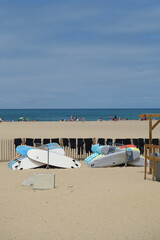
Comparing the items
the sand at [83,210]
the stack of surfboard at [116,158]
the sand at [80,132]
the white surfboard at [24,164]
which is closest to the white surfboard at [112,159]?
the stack of surfboard at [116,158]

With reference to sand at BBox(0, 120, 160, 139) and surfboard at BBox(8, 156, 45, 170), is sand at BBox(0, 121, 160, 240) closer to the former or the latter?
surfboard at BBox(8, 156, 45, 170)

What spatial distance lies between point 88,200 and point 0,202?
244 centimetres

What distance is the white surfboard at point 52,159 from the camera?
629 inches

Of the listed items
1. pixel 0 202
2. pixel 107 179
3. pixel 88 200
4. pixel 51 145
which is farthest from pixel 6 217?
pixel 51 145

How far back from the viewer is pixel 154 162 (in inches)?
480

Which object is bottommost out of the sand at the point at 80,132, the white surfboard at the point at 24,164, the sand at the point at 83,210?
the sand at the point at 83,210

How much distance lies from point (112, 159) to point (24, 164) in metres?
4.05

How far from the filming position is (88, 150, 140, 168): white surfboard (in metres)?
16.3

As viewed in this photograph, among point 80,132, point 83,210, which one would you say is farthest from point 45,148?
point 80,132

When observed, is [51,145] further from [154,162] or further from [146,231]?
[146,231]

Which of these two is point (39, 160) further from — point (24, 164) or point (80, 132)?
point (80, 132)

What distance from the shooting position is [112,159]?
53.9 feet

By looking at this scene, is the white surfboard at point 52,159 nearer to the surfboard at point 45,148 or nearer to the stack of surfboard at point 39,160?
the stack of surfboard at point 39,160

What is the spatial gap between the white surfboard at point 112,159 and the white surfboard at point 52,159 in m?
0.84
